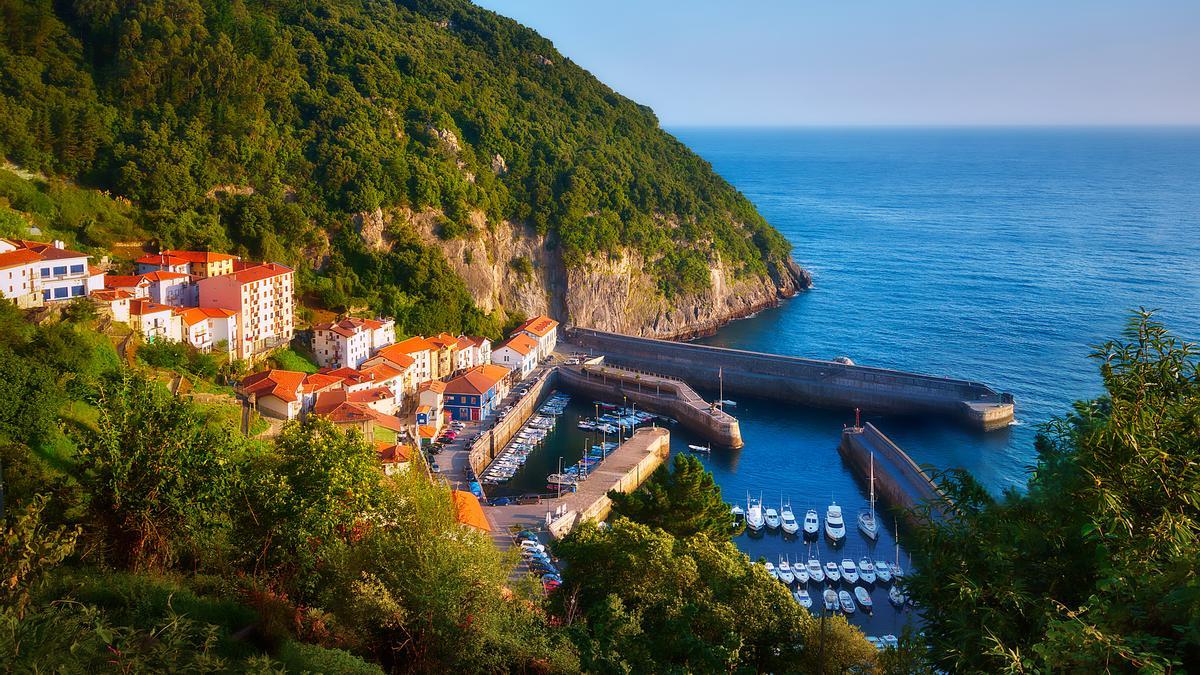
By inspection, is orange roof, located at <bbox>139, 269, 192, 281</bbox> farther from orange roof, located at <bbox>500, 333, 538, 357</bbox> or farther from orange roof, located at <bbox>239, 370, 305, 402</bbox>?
orange roof, located at <bbox>500, 333, 538, 357</bbox>

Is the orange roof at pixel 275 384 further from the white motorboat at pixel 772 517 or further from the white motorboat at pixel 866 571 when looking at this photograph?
the white motorboat at pixel 866 571

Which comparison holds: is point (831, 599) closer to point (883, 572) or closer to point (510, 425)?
point (883, 572)

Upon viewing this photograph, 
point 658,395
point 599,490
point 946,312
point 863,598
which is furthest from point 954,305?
point 863,598

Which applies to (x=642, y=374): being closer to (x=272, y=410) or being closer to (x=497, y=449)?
(x=497, y=449)

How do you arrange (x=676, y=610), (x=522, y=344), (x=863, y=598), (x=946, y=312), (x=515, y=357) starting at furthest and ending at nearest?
(x=946, y=312) → (x=522, y=344) → (x=515, y=357) → (x=863, y=598) → (x=676, y=610)

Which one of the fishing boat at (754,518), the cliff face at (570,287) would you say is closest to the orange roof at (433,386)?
the cliff face at (570,287)
